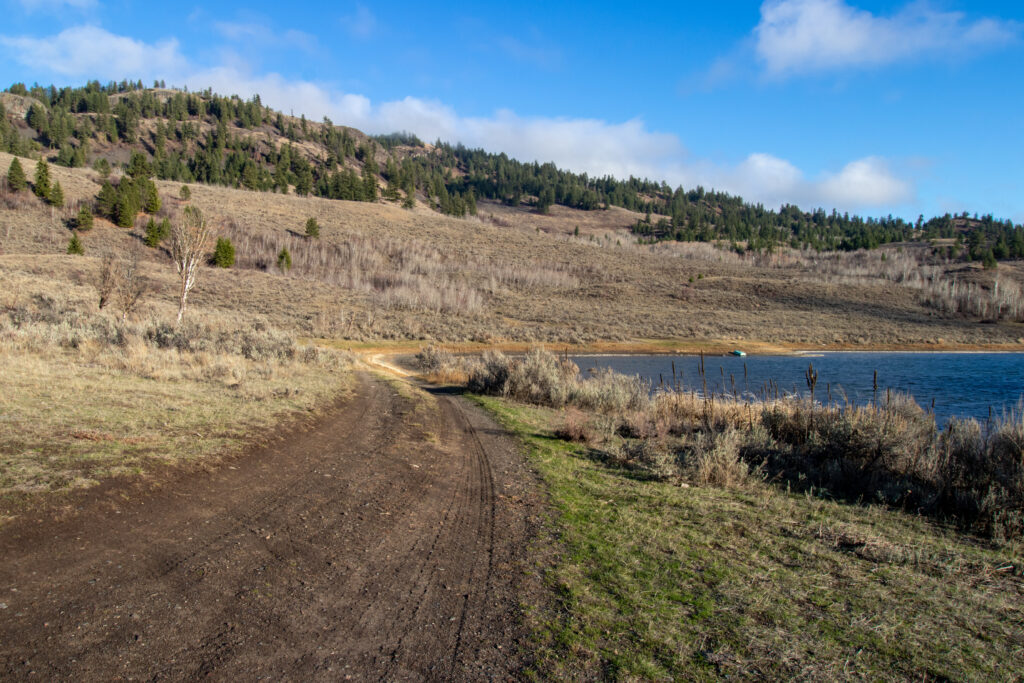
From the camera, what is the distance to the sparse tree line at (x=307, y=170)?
115375 millimetres

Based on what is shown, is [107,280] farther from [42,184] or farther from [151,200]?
[42,184]

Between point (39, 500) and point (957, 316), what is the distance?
9883 centimetres

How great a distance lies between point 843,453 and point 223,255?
217 feet

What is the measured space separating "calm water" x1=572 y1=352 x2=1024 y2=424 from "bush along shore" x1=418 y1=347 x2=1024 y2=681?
906cm

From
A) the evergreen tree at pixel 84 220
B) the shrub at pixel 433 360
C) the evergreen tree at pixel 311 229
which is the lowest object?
the shrub at pixel 433 360

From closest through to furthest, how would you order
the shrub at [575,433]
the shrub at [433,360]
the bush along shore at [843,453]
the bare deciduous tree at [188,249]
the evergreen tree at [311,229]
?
the bush along shore at [843,453] < the shrub at [575,433] < the bare deciduous tree at [188,249] < the shrub at [433,360] < the evergreen tree at [311,229]

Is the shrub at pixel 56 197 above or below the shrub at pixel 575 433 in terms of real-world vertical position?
above

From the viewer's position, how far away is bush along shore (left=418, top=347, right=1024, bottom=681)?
12.3 feet

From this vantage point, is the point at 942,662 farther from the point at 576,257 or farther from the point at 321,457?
the point at 576,257

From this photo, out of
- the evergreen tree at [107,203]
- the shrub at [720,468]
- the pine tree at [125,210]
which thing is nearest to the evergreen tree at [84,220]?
the pine tree at [125,210]

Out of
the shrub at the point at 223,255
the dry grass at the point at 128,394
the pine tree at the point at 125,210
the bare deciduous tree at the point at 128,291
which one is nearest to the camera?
the dry grass at the point at 128,394

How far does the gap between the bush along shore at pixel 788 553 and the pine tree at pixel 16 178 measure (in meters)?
82.2

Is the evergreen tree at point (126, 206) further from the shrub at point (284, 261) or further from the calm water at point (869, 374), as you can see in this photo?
the calm water at point (869, 374)

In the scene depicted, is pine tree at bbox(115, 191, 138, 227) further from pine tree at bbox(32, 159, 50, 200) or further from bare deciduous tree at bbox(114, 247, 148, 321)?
bare deciduous tree at bbox(114, 247, 148, 321)
